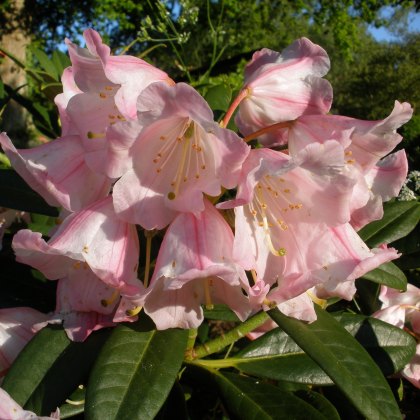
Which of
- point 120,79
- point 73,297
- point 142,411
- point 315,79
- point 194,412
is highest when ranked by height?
point 120,79

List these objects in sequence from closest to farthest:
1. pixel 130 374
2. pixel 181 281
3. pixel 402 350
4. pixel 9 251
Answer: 1. pixel 181 281
2. pixel 130 374
3. pixel 402 350
4. pixel 9 251

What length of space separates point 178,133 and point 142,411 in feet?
1.43

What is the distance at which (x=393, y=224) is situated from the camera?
1381mm

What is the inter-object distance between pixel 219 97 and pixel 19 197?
57cm

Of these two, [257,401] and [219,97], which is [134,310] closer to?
[257,401]

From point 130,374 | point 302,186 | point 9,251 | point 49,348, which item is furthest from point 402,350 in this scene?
point 9,251

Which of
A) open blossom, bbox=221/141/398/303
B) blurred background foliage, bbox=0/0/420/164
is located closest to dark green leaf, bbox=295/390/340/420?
open blossom, bbox=221/141/398/303

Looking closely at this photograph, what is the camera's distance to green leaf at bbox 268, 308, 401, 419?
2.81 ft

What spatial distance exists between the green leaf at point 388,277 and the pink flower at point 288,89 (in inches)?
13.9

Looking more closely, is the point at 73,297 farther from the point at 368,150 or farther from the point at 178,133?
the point at 368,150

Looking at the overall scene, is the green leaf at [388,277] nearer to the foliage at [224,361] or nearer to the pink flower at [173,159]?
the foliage at [224,361]

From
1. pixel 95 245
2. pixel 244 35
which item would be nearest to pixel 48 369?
pixel 95 245

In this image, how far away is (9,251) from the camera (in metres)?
1.45

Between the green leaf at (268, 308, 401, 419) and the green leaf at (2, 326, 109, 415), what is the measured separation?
33cm
